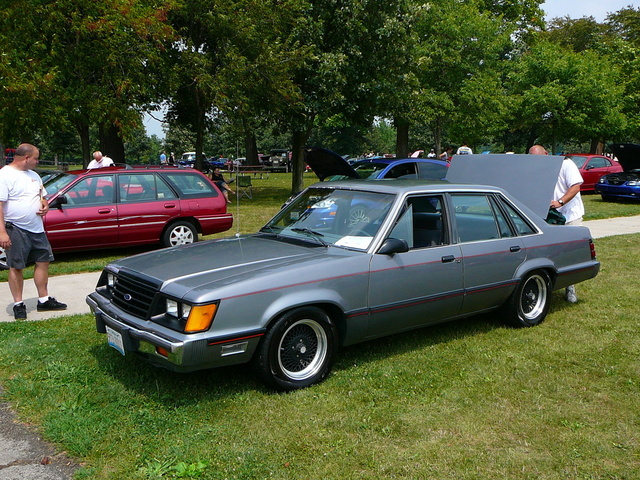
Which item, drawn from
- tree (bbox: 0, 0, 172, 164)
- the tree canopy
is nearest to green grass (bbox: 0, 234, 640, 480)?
tree (bbox: 0, 0, 172, 164)

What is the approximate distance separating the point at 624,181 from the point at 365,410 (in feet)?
58.3

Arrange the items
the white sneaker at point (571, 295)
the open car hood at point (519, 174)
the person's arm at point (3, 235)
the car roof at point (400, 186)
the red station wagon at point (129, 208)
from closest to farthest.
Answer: the car roof at point (400, 186), the person's arm at point (3, 235), the open car hood at point (519, 174), the white sneaker at point (571, 295), the red station wagon at point (129, 208)

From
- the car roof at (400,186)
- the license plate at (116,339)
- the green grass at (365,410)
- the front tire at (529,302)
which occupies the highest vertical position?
the car roof at (400,186)

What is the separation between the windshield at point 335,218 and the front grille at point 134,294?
1.43 m

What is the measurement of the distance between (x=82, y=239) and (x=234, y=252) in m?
5.33

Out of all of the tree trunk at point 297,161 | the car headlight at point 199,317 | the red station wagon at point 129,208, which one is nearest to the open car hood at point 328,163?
the red station wagon at point 129,208

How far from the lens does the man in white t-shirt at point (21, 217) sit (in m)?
5.90

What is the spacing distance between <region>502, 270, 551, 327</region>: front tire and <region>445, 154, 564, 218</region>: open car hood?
1.06 metres

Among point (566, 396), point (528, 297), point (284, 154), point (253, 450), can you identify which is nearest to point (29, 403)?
point (253, 450)

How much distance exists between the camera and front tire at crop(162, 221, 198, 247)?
1008 centimetres

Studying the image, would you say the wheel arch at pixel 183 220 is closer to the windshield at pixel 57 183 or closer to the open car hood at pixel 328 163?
the windshield at pixel 57 183

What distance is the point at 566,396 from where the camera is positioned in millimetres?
4375

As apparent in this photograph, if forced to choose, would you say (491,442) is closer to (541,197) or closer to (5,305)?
(541,197)

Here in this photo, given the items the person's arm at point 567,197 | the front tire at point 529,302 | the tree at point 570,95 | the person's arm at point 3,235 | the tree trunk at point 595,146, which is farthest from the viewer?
the tree trunk at point 595,146
